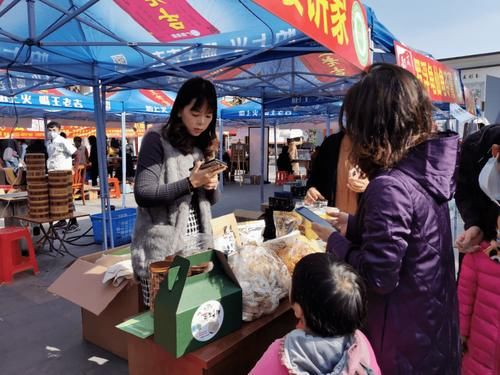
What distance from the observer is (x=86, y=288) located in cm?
222

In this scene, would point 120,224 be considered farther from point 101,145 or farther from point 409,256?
point 409,256

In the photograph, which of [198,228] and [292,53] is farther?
[292,53]

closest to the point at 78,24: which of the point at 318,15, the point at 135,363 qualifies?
the point at 318,15

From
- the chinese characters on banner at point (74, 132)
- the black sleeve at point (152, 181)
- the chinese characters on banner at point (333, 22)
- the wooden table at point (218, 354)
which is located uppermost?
the chinese characters on banner at point (333, 22)

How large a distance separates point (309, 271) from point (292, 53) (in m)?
3.08

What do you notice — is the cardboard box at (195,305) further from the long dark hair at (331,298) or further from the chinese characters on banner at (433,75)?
the chinese characters on banner at (433,75)

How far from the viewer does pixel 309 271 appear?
3.14 feet

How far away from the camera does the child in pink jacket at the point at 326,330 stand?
896 mm

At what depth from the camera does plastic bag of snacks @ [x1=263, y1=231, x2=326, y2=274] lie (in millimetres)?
1660

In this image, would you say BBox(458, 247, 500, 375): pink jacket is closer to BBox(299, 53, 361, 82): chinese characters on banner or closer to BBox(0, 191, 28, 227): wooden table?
BBox(299, 53, 361, 82): chinese characters on banner

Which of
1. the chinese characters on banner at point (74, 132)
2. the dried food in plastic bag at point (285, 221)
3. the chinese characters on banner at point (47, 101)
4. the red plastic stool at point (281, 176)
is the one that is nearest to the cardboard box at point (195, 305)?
the dried food in plastic bag at point (285, 221)

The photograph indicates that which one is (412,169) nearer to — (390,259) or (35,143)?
(390,259)

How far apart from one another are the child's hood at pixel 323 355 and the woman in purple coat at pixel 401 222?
0.16m

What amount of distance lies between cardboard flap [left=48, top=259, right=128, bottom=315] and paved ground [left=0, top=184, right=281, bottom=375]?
0.48m
